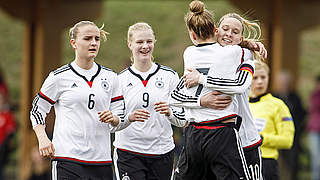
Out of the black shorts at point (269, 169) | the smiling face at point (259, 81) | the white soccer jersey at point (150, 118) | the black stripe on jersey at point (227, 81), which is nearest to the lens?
the black stripe on jersey at point (227, 81)

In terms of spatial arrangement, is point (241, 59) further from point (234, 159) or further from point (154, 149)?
point (154, 149)

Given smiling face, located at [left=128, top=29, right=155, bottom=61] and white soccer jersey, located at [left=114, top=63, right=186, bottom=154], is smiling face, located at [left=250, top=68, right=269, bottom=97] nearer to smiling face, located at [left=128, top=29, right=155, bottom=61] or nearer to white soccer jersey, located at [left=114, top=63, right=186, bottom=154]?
white soccer jersey, located at [left=114, top=63, right=186, bottom=154]

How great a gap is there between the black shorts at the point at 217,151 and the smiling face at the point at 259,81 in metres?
1.85

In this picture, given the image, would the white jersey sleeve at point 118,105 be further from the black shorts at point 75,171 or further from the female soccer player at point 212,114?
the female soccer player at point 212,114

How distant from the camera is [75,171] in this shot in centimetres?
582

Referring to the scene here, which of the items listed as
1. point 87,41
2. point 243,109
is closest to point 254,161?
point 243,109

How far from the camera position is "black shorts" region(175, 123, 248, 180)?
549 cm

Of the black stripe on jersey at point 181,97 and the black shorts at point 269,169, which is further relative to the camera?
the black shorts at point 269,169

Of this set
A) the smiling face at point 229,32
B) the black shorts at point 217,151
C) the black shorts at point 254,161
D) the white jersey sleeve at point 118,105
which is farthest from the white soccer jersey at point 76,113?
the black shorts at point 254,161

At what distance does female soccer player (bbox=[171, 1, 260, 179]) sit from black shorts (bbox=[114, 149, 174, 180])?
3.35 feet

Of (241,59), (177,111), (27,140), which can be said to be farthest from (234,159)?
(27,140)

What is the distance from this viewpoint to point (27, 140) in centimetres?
1348

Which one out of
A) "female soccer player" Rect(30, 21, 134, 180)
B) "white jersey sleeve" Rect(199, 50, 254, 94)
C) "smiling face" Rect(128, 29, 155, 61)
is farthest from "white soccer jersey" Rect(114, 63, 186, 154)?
"white jersey sleeve" Rect(199, 50, 254, 94)

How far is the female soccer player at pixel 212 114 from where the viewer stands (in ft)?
18.0
